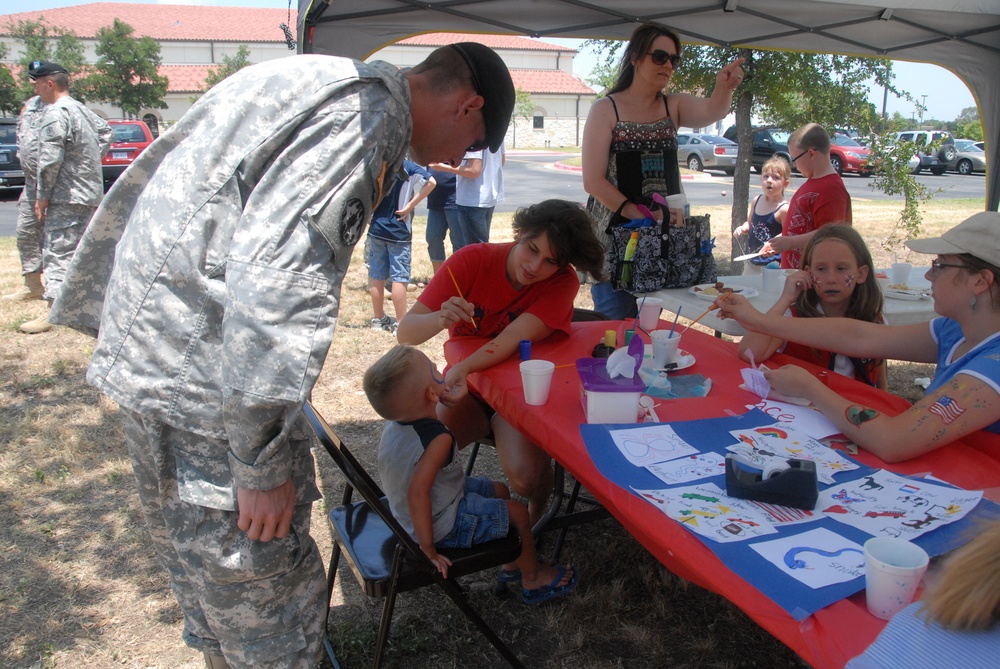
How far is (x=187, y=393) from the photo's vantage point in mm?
1245

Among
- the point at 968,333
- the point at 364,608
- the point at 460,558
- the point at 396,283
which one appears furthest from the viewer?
the point at 396,283

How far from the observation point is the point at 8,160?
14.2 meters

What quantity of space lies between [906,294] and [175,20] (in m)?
57.7

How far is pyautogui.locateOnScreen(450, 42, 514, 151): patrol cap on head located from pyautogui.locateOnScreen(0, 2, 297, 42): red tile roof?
50.6 meters

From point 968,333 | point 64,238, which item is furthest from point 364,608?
point 64,238

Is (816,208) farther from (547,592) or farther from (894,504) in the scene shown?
(894,504)

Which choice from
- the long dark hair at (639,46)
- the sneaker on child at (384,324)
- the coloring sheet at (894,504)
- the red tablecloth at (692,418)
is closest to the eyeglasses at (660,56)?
the long dark hair at (639,46)

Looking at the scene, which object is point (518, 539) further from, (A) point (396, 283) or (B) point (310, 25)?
(A) point (396, 283)

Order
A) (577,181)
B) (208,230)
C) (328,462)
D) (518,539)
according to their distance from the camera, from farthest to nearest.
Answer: (577,181) < (328,462) < (518,539) < (208,230)

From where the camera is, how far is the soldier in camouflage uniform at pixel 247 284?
43.9 inches

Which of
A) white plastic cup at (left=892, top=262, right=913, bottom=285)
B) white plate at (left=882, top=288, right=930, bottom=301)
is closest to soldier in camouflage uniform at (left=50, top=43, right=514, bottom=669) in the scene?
white plate at (left=882, top=288, right=930, bottom=301)

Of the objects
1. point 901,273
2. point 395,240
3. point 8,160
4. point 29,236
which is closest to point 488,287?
point 901,273

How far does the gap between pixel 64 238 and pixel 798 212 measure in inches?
205

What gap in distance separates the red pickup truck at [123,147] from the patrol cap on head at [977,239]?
15.1 m
